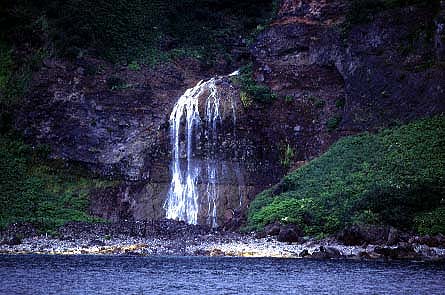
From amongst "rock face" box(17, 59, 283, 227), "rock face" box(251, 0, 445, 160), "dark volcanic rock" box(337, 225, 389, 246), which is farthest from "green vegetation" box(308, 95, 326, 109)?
"dark volcanic rock" box(337, 225, 389, 246)

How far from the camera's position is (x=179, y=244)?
40.3 meters

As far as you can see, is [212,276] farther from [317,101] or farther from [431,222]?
[317,101]

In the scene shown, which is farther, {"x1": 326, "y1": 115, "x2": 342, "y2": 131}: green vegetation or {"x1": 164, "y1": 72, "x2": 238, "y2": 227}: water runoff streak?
{"x1": 326, "y1": 115, "x2": 342, "y2": 131}: green vegetation

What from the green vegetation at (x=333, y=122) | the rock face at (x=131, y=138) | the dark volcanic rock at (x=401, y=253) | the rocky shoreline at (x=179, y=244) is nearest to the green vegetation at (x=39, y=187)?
the rock face at (x=131, y=138)

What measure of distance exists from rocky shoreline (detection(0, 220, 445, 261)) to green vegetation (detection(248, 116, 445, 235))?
2047 mm

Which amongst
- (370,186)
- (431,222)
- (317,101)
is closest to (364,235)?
(431,222)

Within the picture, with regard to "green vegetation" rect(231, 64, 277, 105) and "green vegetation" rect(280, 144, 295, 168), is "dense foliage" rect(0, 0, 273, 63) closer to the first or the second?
"green vegetation" rect(231, 64, 277, 105)

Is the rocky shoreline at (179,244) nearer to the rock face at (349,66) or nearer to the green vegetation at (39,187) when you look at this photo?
the green vegetation at (39,187)

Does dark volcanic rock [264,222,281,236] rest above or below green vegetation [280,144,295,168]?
below

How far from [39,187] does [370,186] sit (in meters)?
24.8

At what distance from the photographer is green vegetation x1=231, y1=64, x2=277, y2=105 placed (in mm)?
56719

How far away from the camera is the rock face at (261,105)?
50.0 meters

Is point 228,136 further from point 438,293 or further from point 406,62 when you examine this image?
point 438,293

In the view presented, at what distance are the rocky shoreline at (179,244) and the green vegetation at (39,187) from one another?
6.81 feet
